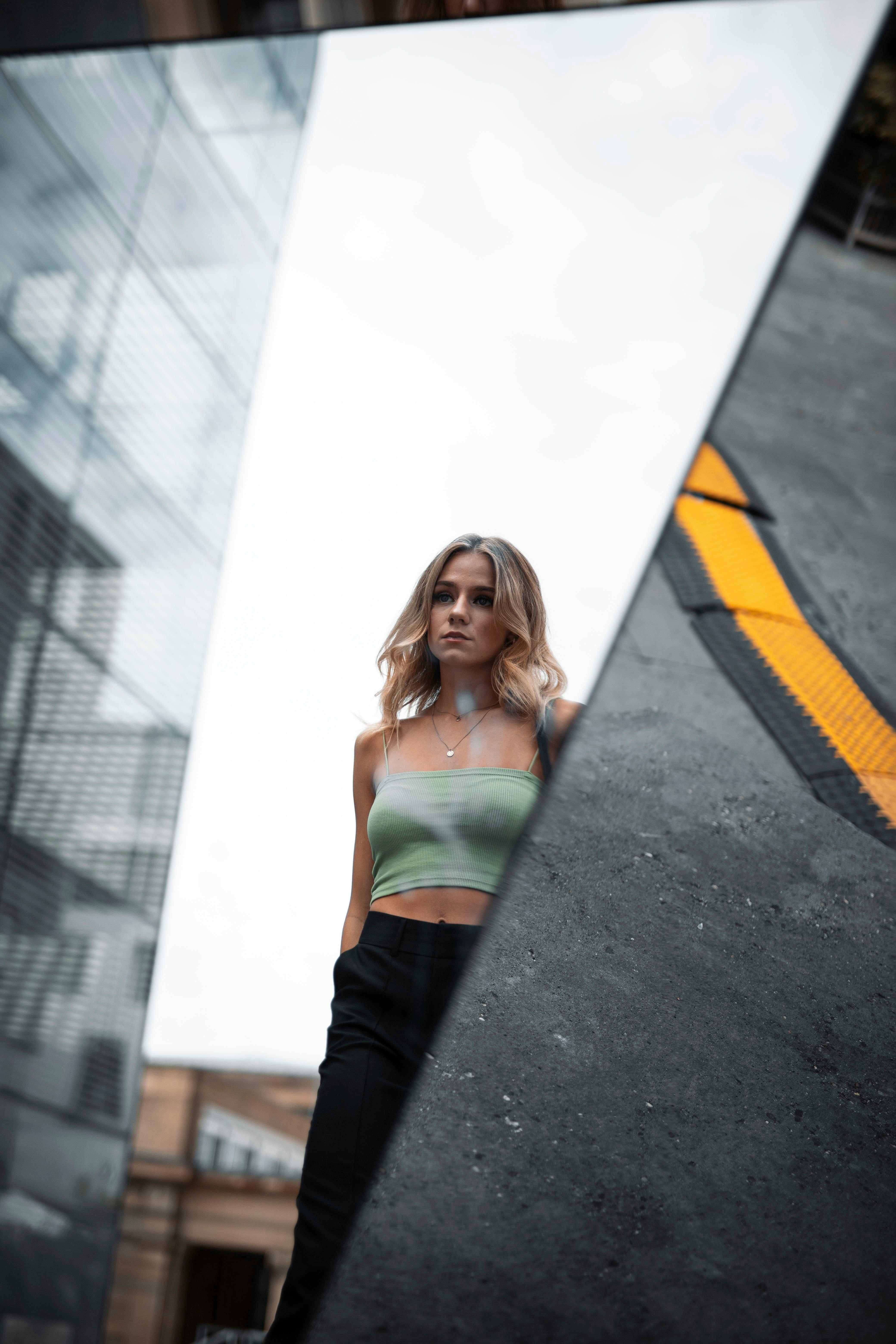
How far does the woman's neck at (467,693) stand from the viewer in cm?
132

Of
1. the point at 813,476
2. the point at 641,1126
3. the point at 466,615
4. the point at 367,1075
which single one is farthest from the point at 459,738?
the point at 813,476

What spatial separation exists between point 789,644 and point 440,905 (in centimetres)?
157

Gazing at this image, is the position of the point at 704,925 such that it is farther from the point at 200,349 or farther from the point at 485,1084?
the point at 200,349

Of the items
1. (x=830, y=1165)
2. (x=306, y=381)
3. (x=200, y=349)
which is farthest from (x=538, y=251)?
(x=830, y=1165)

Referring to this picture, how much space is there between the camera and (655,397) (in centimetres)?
149

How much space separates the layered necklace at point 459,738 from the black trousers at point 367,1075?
9.6 inches

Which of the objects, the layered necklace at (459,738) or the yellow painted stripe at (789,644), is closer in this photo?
the layered necklace at (459,738)

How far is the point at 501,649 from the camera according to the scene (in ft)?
4.38

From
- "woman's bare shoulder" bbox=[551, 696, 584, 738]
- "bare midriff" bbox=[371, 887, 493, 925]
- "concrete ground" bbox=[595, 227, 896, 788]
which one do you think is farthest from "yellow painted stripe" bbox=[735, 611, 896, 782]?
"bare midriff" bbox=[371, 887, 493, 925]

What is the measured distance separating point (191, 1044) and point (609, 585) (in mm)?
947

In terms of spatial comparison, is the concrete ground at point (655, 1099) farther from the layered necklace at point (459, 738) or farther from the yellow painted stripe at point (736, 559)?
the yellow painted stripe at point (736, 559)

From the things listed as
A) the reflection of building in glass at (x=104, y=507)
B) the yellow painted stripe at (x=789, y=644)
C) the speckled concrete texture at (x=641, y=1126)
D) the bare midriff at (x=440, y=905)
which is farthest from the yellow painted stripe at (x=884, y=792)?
the reflection of building in glass at (x=104, y=507)

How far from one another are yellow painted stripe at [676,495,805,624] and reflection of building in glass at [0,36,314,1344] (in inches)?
54.5

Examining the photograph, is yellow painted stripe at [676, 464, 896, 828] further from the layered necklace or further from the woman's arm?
the woman's arm
